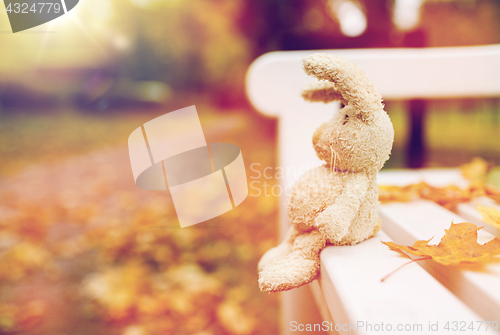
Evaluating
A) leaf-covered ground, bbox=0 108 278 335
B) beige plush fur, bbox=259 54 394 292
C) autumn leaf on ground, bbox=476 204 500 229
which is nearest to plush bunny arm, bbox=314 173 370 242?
beige plush fur, bbox=259 54 394 292

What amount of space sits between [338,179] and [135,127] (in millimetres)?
3037

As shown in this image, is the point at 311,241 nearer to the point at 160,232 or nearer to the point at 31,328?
the point at 31,328

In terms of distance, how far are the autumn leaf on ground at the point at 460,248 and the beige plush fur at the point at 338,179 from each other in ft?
0.32

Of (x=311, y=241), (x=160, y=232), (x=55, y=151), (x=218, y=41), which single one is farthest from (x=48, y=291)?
(x=55, y=151)

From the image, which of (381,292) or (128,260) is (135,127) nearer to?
(128,260)

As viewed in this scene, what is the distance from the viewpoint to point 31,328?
4.61 ft

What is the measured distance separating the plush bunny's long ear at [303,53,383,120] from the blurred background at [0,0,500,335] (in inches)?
27.2

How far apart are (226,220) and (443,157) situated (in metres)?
2.56

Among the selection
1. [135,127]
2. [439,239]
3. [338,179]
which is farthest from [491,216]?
[135,127]

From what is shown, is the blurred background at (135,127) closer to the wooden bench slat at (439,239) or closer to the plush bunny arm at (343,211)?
the wooden bench slat at (439,239)

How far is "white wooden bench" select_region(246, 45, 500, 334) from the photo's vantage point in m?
0.39

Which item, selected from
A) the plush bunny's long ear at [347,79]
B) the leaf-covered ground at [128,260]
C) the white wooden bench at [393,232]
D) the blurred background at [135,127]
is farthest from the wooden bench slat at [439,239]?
the leaf-covered ground at [128,260]

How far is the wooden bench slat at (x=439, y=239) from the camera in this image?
1.37ft

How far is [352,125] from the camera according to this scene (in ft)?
1.65
